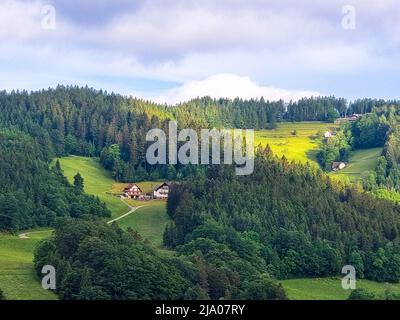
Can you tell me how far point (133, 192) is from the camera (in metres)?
136

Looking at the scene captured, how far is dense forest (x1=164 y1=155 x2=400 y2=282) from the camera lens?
91062 mm

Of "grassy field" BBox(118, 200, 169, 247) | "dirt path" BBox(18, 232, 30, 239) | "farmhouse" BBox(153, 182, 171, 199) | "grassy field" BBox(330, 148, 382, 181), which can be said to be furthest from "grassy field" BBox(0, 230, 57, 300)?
"grassy field" BBox(330, 148, 382, 181)

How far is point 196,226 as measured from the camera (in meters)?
99.2

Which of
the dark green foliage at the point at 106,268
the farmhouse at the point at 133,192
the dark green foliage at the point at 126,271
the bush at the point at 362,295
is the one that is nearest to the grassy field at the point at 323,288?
the bush at the point at 362,295

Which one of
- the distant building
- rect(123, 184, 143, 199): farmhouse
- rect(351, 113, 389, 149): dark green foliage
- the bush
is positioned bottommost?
the bush

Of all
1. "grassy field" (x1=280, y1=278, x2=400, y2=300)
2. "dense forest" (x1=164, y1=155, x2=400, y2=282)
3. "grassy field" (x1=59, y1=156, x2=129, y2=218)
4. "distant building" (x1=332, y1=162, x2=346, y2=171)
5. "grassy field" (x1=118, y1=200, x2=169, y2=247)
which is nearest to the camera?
"grassy field" (x1=280, y1=278, x2=400, y2=300)

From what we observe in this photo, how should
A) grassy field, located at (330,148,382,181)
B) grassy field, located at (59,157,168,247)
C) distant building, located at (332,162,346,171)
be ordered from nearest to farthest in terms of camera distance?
grassy field, located at (59,157,168,247) → grassy field, located at (330,148,382,181) → distant building, located at (332,162,346,171)

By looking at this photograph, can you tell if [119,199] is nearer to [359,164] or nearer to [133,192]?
[133,192]

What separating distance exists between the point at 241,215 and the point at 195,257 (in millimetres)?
28955

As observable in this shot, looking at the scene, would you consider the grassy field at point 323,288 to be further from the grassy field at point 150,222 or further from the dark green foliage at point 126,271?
the grassy field at point 150,222

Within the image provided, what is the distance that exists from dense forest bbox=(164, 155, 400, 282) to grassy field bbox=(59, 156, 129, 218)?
12290 millimetres

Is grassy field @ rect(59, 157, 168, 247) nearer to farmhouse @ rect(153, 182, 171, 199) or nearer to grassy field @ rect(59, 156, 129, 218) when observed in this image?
grassy field @ rect(59, 156, 129, 218)

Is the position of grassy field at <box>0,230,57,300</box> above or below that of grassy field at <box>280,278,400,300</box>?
above

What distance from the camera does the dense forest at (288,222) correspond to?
299 ft
